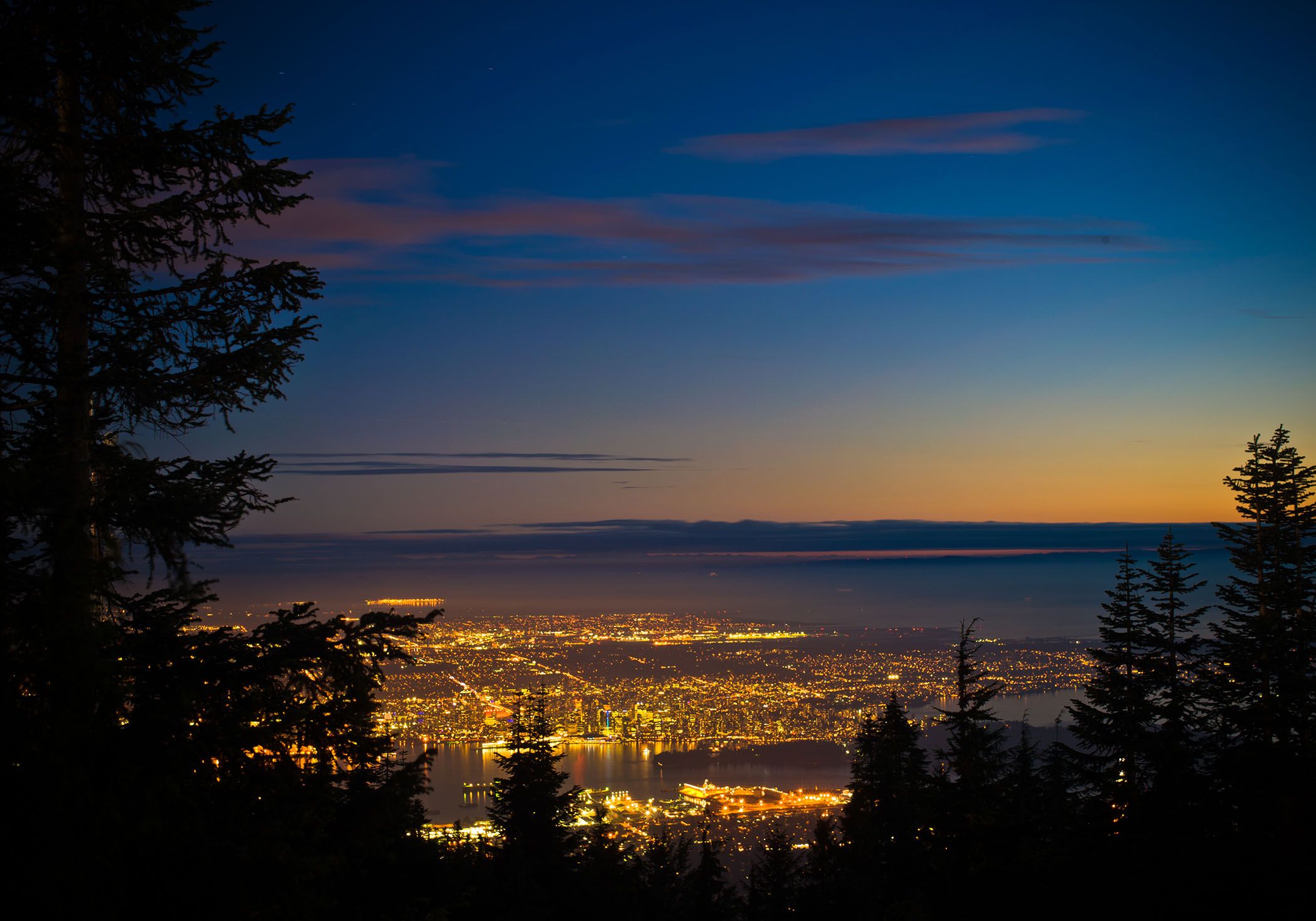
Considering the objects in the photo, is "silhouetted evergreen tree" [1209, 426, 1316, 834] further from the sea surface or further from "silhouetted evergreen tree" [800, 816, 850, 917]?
the sea surface

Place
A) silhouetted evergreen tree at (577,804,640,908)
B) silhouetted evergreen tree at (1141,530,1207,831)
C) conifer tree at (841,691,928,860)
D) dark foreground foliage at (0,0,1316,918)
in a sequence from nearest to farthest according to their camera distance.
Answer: dark foreground foliage at (0,0,1316,918) < silhouetted evergreen tree at (1141,530,1207,831) < silhouetted evergreen tree at (577,804,640,908) < conifer tree at (841,691,928,860)

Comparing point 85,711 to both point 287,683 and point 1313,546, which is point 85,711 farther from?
point 1313,546

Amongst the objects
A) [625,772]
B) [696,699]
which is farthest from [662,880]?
[696,699]

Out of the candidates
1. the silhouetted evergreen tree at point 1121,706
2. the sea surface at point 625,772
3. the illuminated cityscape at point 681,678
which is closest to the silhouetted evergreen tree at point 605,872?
the silhouetted evergreen tree at point 1121,706

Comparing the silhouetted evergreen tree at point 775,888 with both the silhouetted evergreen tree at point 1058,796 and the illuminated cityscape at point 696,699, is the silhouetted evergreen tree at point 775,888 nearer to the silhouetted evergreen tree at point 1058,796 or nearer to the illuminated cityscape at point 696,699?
the illuminated cityscape at point 696,699

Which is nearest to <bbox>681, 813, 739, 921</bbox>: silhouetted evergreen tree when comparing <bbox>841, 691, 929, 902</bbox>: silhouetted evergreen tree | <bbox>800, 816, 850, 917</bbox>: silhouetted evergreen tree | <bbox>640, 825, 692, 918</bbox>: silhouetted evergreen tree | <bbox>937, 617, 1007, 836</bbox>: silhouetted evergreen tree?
<bbox>640, 825, 692, 918</bbox>: silhouetted evergreen tree

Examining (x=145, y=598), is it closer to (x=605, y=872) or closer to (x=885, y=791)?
(x=605, y=872)
